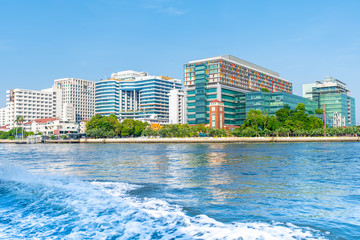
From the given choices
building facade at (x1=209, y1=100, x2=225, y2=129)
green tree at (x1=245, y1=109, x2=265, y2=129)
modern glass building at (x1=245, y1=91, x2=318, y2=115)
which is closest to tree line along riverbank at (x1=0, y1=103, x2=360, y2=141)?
green tree at (x1=245, y1=109, x2=265, y2=129)

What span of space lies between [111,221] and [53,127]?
581 feet

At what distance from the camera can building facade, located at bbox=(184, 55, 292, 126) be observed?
145875 mm

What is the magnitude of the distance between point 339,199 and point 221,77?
437 feet

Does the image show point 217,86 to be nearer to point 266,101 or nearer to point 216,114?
point 216,114

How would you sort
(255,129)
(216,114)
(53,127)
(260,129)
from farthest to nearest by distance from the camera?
(53,127)
(216,114)
(260,129)
(255,129)

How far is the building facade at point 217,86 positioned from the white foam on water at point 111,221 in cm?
13120

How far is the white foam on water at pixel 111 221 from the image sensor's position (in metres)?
9.58

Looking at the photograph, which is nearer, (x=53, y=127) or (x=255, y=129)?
(x=255, y=129)

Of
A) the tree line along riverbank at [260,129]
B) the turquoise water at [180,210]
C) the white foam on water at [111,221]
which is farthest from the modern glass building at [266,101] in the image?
the white foam on water at [111,221]

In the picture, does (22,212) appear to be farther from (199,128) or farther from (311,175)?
(199,128)

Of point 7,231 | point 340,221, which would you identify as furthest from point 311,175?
point 7,231

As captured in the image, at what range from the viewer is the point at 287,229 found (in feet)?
32.7

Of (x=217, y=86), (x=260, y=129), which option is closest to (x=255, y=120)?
(x=260, y=129)

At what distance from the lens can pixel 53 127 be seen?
175375mm
